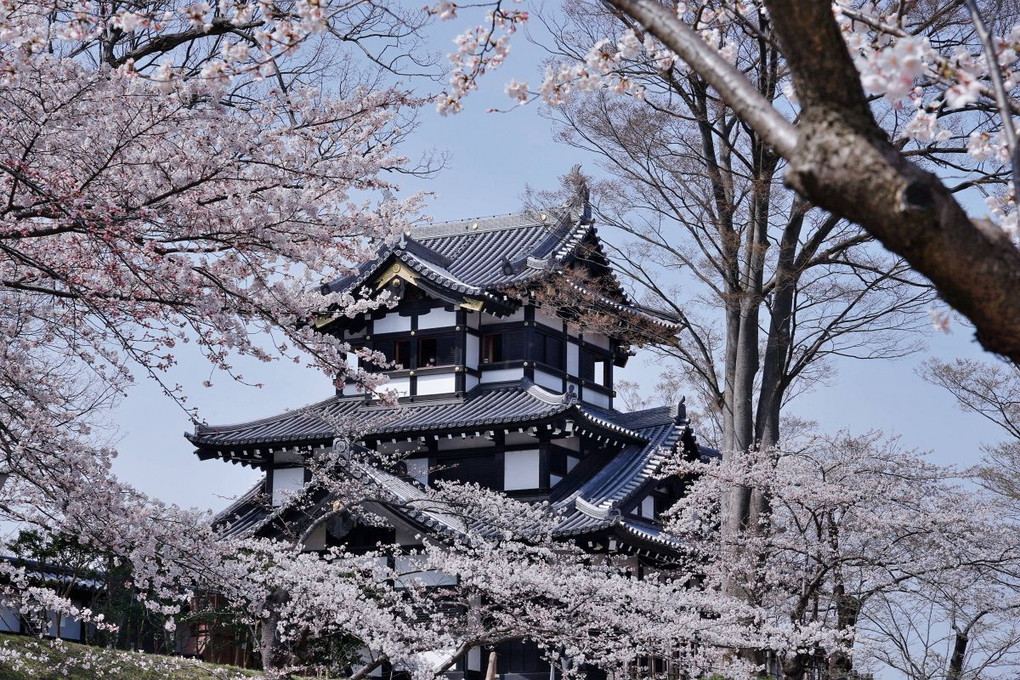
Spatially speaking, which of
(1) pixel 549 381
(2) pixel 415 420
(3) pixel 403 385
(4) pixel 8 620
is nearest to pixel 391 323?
(3) pixel 403 385

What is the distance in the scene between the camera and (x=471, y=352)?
2428 centimetres

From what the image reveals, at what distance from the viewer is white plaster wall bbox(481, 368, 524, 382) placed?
77.8 feet

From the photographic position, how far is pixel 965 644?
17.8 metres

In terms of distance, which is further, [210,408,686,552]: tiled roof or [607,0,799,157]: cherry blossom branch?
[210,408,686,552]: tiled roof

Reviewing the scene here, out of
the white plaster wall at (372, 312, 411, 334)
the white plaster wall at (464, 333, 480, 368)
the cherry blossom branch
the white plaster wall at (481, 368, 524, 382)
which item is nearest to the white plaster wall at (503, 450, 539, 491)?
the white plaster wall at (481, 368, 524, 382)

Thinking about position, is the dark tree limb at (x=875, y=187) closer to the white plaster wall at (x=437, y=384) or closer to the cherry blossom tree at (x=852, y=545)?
the cherry blossom tree at (x=852, y=545)

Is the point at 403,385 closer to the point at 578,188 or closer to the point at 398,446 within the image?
the point at 398,446

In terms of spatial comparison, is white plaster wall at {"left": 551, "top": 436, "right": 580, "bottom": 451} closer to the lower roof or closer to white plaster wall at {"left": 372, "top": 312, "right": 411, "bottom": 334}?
the lower roof

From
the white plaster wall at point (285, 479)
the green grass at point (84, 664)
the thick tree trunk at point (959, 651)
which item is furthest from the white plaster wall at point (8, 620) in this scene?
the thick tree trunk at point (959, 651)

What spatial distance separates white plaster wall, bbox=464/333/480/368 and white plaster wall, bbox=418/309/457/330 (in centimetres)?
49

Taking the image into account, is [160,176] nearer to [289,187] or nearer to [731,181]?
[289,187]

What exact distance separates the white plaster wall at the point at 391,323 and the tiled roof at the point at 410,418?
170 cm

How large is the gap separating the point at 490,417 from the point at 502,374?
1.90m

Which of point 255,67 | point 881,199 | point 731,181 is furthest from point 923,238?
point 731,181
